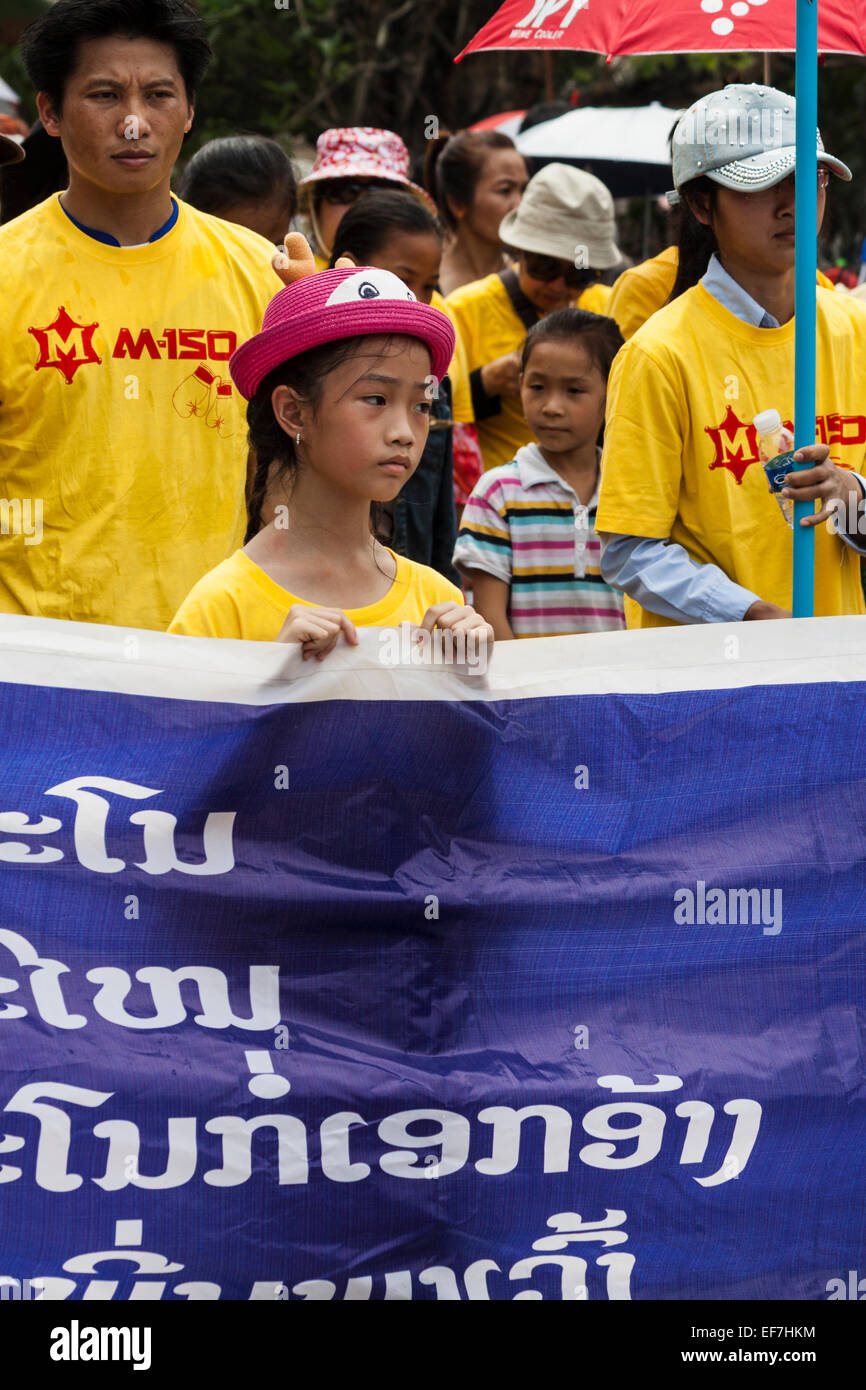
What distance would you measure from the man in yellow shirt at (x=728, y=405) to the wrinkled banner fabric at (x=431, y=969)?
71 centimetres

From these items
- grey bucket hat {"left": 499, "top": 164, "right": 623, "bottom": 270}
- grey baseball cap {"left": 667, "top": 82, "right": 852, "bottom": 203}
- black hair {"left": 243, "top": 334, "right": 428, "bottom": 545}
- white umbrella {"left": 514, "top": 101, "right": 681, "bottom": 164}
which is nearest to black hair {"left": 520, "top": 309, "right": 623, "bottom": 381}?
grey bucket hat {"left": 499, "top": 164, "right": 623, "bottom": 270}

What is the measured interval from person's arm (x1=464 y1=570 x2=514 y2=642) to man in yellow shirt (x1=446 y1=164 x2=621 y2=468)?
46.7 inches

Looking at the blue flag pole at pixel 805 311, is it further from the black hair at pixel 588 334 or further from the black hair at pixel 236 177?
the black hair at pixel 236 177

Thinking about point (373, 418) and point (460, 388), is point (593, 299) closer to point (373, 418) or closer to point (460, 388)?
point (460, 388)

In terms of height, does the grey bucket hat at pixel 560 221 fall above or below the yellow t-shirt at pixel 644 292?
above

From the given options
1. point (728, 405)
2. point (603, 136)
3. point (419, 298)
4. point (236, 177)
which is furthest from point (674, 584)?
point (603, 136)

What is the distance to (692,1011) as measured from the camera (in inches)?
117

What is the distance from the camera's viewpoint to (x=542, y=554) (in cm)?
514

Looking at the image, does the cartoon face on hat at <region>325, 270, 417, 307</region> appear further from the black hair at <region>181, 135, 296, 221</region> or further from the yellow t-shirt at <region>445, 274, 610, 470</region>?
the yellow t-shirt at <region>445, 274, 610, 470</region>

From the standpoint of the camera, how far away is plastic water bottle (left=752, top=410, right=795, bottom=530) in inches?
→ 142

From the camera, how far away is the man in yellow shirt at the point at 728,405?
378cm

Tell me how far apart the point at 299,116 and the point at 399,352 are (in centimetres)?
1200

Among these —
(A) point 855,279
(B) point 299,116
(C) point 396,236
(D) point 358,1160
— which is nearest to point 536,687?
(D) point 358,1160

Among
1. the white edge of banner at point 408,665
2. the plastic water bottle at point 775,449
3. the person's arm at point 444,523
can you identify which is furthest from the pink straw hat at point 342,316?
the person's arm at point 444,523
